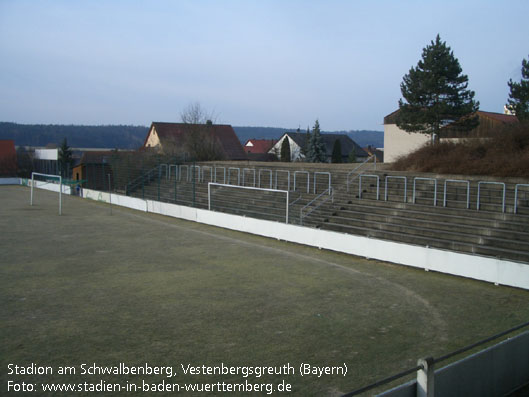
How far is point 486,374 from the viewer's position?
608 centimetres

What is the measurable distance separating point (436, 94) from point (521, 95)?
5407 mm

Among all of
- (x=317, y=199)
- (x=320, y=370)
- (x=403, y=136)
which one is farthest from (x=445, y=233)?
(x=403, y=136)

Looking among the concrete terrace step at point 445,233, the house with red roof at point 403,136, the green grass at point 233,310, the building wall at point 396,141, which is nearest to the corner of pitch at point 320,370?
the green grass at point 233,310

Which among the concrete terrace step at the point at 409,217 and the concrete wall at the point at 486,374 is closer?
the concrete wall at the point at 486,374

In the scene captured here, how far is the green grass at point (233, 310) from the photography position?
770cm

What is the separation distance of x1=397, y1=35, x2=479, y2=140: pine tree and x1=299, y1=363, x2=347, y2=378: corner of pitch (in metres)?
29.4

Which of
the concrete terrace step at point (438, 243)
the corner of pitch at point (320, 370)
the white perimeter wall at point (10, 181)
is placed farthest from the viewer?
the white perimeter wall at point (10, 181)

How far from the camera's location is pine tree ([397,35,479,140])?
109 feet

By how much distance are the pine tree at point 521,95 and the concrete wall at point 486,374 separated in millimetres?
27958

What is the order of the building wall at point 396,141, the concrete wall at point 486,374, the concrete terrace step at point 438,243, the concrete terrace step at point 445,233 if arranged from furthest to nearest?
1. the building wall at point 396,141
2. the concrete terrace step at point 445,233
3. the concrete terrace step at point 438,243
4. the concrete wall at point 486,374

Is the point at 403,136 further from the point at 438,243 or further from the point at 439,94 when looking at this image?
the point at 438,243

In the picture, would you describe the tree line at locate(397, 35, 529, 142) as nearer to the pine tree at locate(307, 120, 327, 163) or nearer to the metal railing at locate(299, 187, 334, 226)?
the metal railing at locate(299, 187, 334, 226)

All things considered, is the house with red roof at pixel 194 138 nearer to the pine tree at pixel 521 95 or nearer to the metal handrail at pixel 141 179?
the metal handrail at pixel 141 179

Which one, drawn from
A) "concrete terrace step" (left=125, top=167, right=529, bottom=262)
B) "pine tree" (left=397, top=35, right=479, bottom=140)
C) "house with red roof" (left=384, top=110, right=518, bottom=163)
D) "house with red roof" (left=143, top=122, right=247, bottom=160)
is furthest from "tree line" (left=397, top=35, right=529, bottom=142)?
"house with red roof" (left=143, top=122, right=247, bottom=160)
